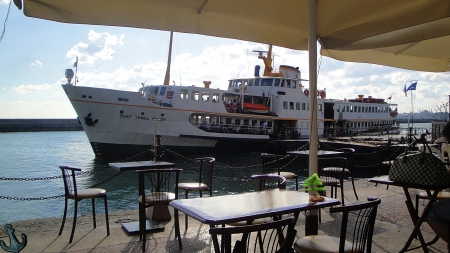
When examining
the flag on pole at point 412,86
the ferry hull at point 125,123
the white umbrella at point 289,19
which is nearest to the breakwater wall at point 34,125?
the ferry hull at point 125,123

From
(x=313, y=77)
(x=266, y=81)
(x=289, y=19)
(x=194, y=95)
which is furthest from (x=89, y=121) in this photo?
(x=313, y=77)

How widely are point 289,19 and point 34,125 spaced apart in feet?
236

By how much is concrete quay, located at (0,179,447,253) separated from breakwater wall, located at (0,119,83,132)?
63873 mm

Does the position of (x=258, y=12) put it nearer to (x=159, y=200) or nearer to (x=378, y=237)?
(x=159, y=200)

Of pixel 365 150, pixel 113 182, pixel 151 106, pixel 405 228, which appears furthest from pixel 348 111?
pixel 405 228

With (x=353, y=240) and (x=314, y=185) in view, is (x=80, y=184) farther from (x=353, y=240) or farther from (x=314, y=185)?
(x=353, y=240)

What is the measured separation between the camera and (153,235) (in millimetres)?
3920

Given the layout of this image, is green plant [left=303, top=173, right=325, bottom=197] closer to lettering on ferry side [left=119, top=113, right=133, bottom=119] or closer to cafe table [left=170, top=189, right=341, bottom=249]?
cafe table [left=170, top=189, right=341, bottom=249]

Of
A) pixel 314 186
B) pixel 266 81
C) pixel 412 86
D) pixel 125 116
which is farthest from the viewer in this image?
pixel 266 81

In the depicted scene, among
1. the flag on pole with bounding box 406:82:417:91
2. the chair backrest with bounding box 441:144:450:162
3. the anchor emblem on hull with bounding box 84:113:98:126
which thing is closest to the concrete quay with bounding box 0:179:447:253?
Result: the chair backrest with bounding box 441:144:450:162

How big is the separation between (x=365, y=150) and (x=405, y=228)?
42.8 feet

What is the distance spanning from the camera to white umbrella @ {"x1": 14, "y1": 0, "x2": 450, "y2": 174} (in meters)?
2.63

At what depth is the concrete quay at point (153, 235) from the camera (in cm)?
345

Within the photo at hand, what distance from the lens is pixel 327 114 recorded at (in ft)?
93.2
